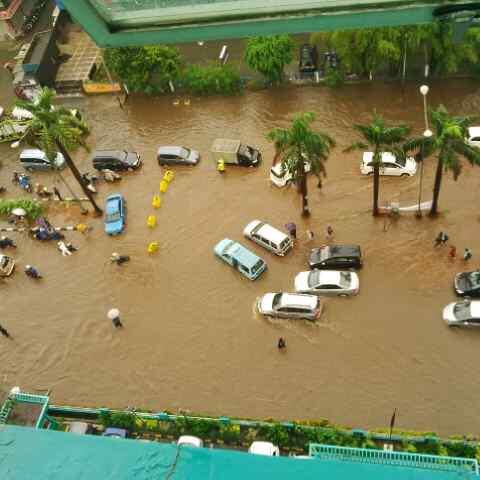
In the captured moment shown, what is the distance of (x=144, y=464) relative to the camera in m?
16.5

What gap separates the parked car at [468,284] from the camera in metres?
29.0

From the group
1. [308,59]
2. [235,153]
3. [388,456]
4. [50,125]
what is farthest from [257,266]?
[308,59]

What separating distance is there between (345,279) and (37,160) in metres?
24.8

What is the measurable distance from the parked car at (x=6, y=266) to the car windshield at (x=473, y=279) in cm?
2804

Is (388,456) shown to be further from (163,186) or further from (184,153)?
(184,153)

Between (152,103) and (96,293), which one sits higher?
(152,103)

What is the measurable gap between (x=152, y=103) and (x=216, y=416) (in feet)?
88.5

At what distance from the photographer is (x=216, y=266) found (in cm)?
3375

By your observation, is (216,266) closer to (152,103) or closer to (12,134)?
(152,103)

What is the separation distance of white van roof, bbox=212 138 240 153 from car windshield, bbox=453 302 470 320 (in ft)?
57.5

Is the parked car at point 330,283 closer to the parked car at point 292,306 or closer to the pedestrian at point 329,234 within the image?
the parked car at point 292,306

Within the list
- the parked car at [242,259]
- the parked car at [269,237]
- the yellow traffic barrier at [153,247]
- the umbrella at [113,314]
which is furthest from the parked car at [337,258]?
the umbrella at [113,314]

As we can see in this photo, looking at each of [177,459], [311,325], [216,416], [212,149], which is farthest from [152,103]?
[177,459]

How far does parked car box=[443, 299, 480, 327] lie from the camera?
27.9 m
